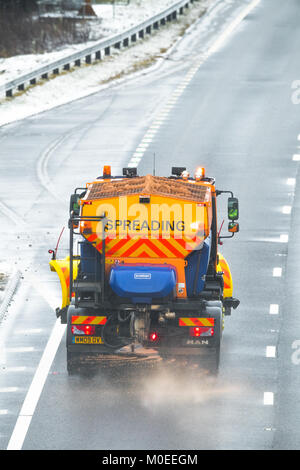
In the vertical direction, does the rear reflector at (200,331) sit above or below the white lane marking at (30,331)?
above

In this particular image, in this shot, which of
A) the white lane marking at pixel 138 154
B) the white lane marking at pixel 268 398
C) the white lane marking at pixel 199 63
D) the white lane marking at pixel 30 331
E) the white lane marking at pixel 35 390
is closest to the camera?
the white lane marking at pixel 35 390

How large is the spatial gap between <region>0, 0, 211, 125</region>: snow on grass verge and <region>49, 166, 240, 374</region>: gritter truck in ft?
72.2

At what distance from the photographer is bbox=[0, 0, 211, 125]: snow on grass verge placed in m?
44.7

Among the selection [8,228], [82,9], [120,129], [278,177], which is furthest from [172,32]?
[8,228]

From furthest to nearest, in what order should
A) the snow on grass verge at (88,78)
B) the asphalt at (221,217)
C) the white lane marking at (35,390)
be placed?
the snow on grass verge at (88,78) < the asphalt at (221,217) < the white lane marking at (35,390)

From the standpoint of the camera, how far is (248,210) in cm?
3219

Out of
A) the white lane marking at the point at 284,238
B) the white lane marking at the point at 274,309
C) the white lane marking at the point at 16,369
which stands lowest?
the white lane marking at the point at 284,238

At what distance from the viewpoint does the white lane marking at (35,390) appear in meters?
19.1

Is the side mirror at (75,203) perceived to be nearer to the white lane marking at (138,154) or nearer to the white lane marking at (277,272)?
the white lane marking at (277,272)

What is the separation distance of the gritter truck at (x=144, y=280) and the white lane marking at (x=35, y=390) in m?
0.71

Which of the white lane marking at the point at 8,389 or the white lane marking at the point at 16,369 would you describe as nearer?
the white lane marking at the point at 8,389

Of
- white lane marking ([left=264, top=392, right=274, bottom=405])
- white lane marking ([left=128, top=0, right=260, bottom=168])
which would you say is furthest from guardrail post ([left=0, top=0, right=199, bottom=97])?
white lane marking ([left=264, top=392, right=274, bottom=405])

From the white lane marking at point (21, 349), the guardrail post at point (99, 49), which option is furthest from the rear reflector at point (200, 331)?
the guardrail post at point (99, 49)

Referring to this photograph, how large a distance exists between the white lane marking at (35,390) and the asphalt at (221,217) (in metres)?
0.12
